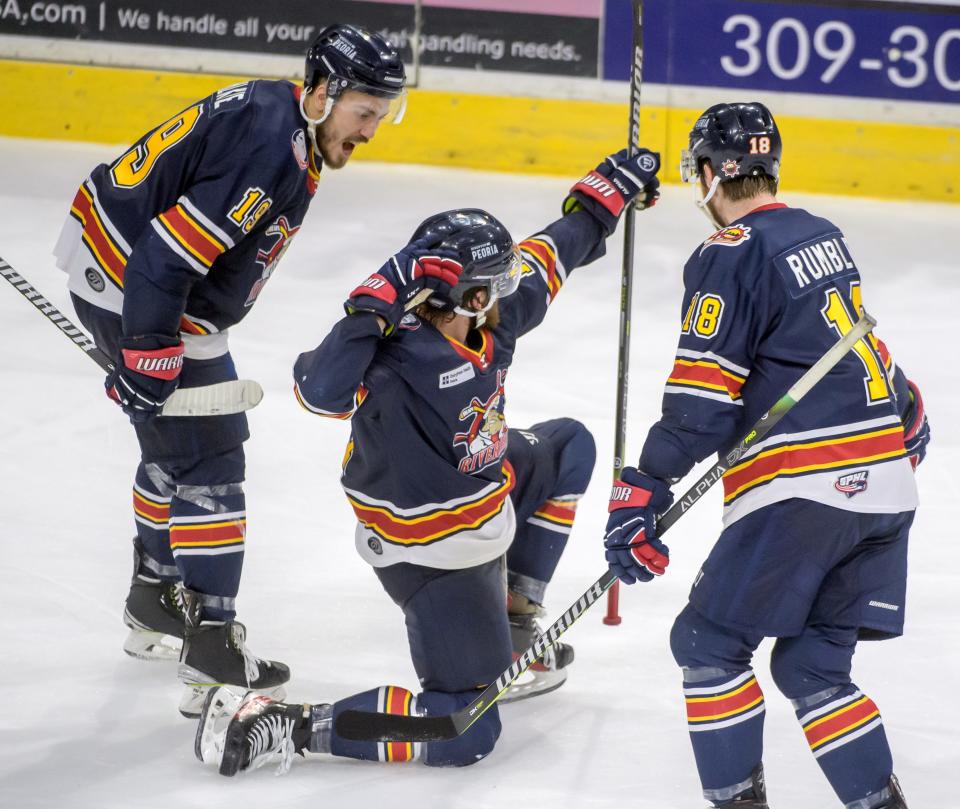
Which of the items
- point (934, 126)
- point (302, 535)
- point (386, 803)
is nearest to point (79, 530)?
point (302, 535)

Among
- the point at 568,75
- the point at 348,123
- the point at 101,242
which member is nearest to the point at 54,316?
the point at 101,242

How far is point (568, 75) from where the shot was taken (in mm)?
6152

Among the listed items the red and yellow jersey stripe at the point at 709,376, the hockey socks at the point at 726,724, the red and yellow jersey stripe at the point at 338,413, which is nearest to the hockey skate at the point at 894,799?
the hockey socks at the point at 726,724

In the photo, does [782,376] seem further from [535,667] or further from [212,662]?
[212,662]

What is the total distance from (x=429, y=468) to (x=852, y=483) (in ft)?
2.65

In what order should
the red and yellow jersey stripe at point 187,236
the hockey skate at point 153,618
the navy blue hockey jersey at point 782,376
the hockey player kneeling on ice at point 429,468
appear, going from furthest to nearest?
the hockey skate at point 153,618
the red and yellow jersey stripe at point 187,236
the hockey player kneeling on ice at point 429,468
the navy blue hockey jersey at point 782,376

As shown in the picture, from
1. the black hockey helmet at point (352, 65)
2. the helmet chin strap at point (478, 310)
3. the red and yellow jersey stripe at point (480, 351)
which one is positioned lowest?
the red and yellow jersey stripe at point (480, 351)

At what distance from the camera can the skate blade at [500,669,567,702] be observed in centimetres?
320

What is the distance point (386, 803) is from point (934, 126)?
13.9 feet

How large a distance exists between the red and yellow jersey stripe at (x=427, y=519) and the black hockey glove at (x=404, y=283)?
0.37 meters

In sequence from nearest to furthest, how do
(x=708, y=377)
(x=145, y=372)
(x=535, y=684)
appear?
(x=708, y=377) → (x=145, y=372) → (x=535, y=684)

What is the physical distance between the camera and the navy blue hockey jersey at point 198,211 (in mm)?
2947

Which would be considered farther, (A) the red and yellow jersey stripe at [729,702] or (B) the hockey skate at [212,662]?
(B) the hockey skate at [212,662]

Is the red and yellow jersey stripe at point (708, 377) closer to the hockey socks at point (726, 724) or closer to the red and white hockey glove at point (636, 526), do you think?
the red and white hockey glove at point (636, 526)
